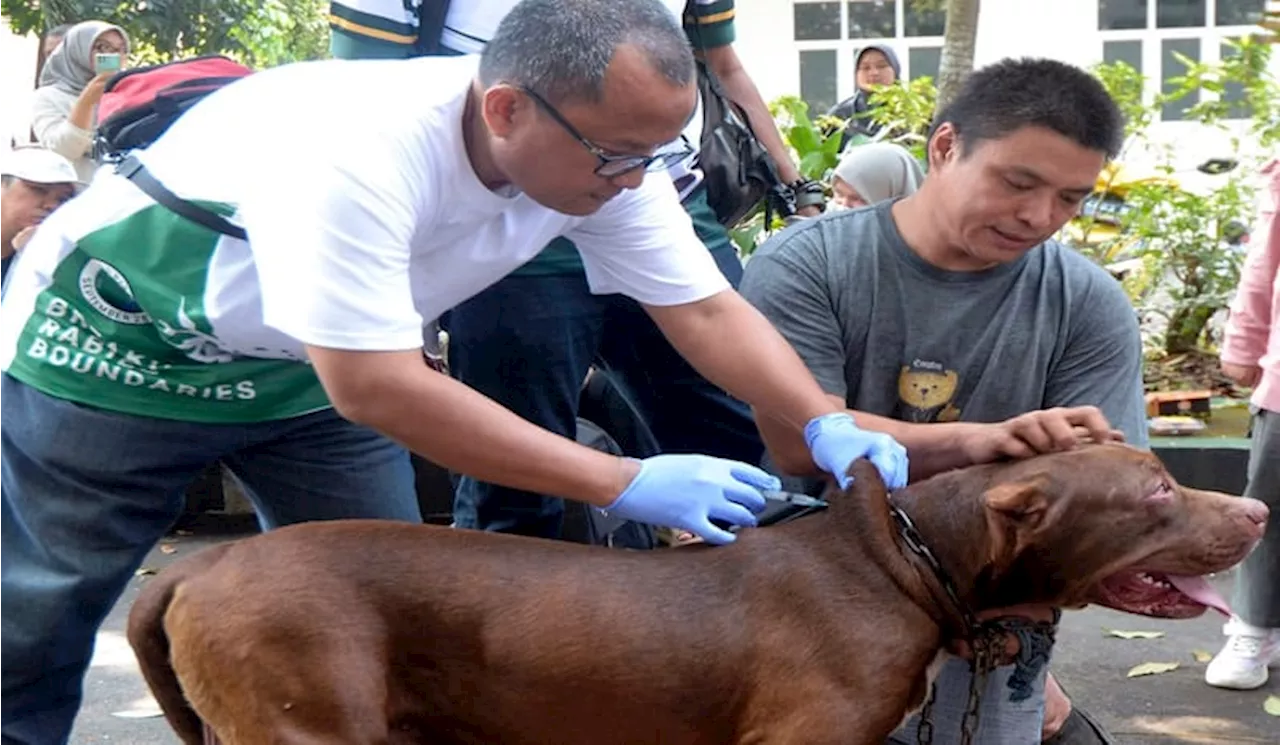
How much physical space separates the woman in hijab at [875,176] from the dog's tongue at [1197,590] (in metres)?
3.02

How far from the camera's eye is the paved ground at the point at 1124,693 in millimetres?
4652

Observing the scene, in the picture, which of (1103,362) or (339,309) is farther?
(1103,362)

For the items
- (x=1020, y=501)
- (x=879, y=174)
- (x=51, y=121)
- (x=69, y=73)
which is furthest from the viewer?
(x=69, y=73)

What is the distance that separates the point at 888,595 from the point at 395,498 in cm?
123

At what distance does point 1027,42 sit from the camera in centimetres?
2006

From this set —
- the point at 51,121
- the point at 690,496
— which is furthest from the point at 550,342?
the point at 51,121

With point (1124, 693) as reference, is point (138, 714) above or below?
above

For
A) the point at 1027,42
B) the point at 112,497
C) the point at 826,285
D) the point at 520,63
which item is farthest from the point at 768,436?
the point at 1027,42

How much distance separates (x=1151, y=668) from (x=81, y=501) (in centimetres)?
364

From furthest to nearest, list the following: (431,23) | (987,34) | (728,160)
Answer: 1. (987,34)
2. (728,160)
3. (431,23)

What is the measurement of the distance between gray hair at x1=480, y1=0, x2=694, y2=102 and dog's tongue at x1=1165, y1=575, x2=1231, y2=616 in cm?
138

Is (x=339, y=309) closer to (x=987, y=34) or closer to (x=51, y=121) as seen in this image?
(x=51, y=121)

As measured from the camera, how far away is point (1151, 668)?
5.16 meters

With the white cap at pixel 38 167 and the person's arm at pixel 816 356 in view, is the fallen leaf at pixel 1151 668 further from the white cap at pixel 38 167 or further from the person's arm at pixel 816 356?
the white cap at pixel 38 167
